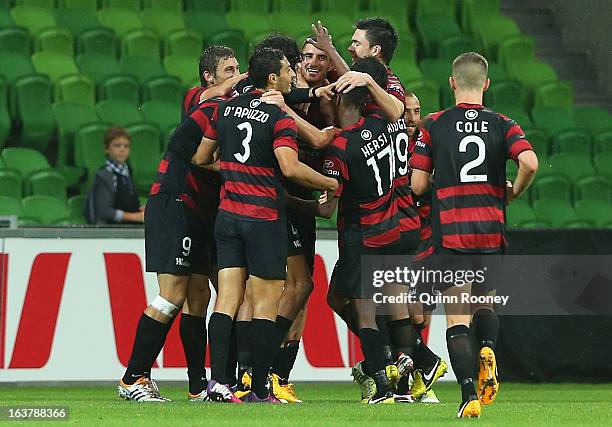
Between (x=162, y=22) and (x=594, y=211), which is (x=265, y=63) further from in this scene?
(x=162, y=22)

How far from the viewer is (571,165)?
13.7 metres

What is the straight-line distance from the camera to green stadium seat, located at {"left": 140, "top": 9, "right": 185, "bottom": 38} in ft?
47.0

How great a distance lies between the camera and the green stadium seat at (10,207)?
11.0m

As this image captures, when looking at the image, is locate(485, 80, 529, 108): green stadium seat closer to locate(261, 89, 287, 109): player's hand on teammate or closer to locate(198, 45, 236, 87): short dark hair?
locate(198, 45, 236, 87): short dark hair

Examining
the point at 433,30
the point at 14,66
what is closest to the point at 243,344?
the point at 14,66

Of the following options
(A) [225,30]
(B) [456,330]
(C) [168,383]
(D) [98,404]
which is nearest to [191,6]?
(A) [225,30]

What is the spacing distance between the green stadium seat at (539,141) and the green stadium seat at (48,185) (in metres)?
4.93

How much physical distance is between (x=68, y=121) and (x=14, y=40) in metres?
1.43

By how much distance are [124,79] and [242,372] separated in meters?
5.89

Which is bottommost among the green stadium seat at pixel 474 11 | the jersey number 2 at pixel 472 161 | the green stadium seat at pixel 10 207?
the green stadium seat at pixel 10 207

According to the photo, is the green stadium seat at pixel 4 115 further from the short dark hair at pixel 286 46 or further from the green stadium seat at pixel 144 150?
the short dark hair at pixel 286 46

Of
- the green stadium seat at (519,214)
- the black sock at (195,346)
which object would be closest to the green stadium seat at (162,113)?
the green stadium seat at (519,214)

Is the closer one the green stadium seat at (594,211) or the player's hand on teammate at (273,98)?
the player's hand on teammate at (273,98)

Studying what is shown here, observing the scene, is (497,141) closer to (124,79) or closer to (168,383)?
(168,383)
